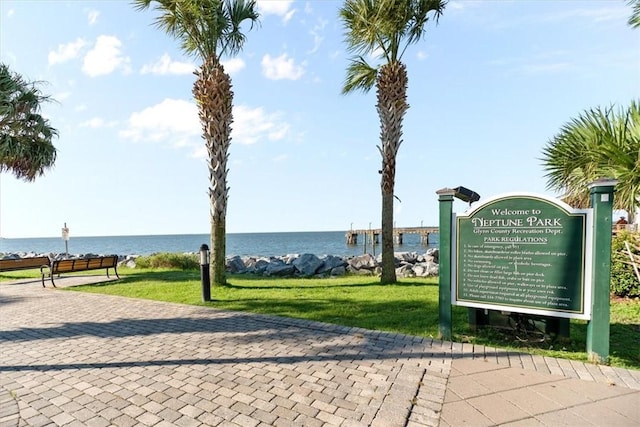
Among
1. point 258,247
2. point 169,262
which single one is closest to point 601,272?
point 169,262

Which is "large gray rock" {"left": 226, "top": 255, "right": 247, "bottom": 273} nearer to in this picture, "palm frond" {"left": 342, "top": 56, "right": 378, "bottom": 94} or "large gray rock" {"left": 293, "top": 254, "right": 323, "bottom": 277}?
"large gray rock" {"left": 293, "top": 254, "right": 323, "bottom": 277}

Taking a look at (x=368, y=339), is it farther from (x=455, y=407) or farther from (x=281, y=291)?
(x=281, y=291)

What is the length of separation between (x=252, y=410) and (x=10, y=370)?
3091mm

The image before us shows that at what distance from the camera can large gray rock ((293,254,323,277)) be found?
14.1 meters

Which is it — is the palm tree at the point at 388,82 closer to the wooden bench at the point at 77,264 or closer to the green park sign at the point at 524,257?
the green park sign at the point at 524,257

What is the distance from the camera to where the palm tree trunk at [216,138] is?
939 centimetres

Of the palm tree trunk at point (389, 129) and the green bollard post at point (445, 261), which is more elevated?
the palm tree trunk at point (389, 129)

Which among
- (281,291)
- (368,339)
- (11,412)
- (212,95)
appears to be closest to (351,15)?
(212,95)

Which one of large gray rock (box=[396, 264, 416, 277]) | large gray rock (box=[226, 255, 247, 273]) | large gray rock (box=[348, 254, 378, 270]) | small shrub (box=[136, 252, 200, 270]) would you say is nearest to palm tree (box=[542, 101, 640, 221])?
large gray rock (box=[396, 264, 416, 277])

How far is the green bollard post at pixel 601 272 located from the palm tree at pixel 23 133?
15.6 m

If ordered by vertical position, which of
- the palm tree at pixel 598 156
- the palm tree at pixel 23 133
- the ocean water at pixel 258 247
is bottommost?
the ocean water at pixel 258 247

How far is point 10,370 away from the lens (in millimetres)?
4043

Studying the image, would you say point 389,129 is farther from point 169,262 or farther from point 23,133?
point 23,133

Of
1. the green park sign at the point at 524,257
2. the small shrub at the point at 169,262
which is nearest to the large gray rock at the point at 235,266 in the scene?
the small shrub at the point at 169,262
